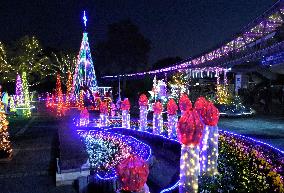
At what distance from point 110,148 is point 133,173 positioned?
7.36 m

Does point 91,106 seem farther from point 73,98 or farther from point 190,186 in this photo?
point 190,186

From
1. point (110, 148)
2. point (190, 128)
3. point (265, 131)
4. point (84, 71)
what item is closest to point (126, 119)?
point (110, 148)

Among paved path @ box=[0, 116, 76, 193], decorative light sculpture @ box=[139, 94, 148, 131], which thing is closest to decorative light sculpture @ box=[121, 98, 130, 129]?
decorative light sculpture @ box=[139, 94, 148, 131]

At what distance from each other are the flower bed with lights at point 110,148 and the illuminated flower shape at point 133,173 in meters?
4.06

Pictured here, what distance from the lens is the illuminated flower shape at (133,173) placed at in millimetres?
4242

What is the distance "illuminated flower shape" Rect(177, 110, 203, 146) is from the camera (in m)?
5.11

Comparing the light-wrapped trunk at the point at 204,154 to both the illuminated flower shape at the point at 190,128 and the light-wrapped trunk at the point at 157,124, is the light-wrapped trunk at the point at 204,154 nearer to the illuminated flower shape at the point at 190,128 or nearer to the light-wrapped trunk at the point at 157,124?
the illuminated flower shape at the point at 190,128

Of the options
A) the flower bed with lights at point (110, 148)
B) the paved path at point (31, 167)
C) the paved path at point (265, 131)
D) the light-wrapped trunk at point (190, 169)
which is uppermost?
the light-wrapped trunk at point (190, 169)

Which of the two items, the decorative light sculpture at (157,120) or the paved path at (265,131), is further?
the decorative light sculpture at (157,120)

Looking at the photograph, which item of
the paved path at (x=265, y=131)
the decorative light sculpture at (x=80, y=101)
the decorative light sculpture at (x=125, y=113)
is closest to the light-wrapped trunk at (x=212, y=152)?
the paved path at (x=265, y=131)

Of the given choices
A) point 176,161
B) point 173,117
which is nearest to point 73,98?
point 173,117

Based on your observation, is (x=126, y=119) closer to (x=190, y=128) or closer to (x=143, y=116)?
(x=143, y=116)

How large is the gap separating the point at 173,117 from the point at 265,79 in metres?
19.3

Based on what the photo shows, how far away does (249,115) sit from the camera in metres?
19.4
